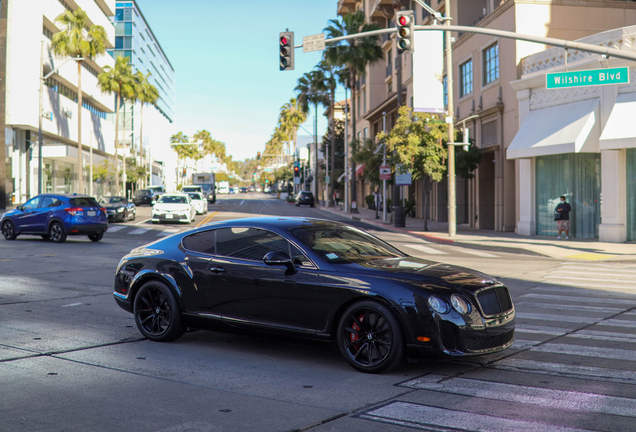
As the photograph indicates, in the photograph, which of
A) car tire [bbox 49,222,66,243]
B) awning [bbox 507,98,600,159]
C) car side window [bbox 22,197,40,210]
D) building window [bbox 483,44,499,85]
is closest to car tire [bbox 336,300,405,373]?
car tire [bbox 49,222,66,243]

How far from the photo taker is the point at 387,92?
61.0 metres

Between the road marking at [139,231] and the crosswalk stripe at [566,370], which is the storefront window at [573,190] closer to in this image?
the road marking at [139,231]

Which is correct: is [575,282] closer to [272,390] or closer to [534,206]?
[272,390]

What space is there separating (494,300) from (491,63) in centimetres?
2702

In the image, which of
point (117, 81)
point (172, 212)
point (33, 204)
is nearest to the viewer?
point (33, 204)

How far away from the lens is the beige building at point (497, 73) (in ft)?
91.7

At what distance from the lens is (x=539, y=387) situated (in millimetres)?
5617

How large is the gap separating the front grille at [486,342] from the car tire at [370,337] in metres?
0.61

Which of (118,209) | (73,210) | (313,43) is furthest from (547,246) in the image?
(118,209)

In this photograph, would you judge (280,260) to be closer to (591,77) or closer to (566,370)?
(566,370)

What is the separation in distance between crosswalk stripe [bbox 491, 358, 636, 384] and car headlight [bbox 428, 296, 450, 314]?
1085 millimetres

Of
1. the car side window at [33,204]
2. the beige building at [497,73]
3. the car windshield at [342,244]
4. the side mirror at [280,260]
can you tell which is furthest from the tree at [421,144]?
the side mirror at [280,260]

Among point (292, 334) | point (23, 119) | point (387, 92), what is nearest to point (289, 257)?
point (292, 334)

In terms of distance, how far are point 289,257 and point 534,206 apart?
2260 centimetres
